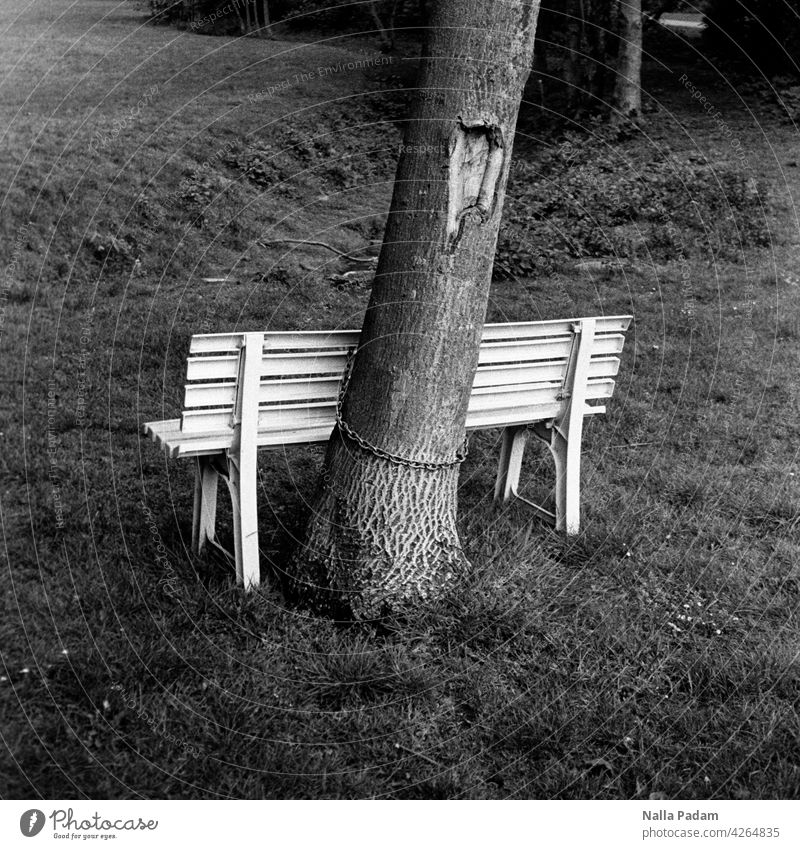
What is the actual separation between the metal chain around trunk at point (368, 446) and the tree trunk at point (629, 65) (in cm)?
1156

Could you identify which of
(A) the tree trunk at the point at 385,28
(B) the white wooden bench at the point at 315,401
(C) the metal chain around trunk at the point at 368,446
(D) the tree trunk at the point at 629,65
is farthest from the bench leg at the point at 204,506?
(A) the tree trunk at the point at 385,28

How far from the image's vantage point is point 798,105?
50.3ft

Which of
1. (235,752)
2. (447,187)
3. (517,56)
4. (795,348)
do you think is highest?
(517,56)

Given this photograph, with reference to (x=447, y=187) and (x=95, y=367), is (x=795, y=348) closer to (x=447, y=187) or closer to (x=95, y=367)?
(x=447, y=187)

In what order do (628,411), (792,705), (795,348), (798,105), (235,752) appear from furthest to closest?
(798,105)
(795,348)
(628,411)
(792,705)
(235,752)

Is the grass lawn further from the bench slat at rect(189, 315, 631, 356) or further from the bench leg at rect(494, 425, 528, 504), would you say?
the bench slat at rect(189, 315, 631, 356)

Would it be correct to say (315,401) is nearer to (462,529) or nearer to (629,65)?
(462,529)

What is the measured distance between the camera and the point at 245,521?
13.3 feet

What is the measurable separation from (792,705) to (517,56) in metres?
2.94

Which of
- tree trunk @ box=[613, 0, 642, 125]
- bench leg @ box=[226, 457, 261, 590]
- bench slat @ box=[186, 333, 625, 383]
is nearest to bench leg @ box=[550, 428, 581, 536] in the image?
bench slat @ box=[186, 333, 625, 383]

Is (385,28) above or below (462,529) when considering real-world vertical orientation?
above

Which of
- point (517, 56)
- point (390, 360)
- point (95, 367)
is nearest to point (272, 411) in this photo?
point (390, 360)

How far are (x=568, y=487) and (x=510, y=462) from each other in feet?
1.24

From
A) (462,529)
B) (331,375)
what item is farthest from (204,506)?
(462,529)
